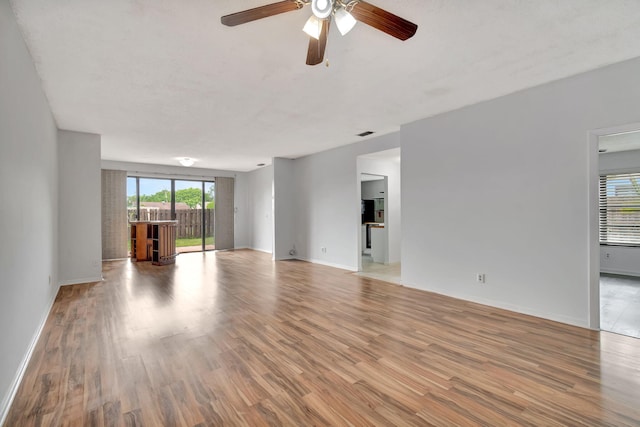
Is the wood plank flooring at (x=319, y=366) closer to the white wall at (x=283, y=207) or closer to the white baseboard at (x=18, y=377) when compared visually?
the white baseboard at (x=18, y=377)

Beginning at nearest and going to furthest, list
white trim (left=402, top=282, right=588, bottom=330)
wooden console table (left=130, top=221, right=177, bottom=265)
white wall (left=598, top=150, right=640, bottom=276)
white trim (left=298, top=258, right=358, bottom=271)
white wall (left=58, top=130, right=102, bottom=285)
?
white trim (left=402, top=282, right=588, bottom=330), white wall (left=58, top=130, right=102, bottom=285), white wall (left=598, top=150, right=640, bottom=276), white trim (left=298, top=258, right=358, bottom=271), wooden console table (left=130, top=221, right=177, bottom=265)

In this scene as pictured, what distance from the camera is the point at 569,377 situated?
2.18 meters

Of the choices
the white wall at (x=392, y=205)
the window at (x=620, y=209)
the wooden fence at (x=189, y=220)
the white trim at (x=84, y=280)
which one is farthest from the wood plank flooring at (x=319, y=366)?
the wooden fence at (x=189, y=220)

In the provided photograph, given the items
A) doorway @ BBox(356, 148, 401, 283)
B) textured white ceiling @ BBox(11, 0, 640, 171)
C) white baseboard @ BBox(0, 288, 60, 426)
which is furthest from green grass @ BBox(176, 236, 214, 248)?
white baseboard @ BBox(0, 288, 60, 426)

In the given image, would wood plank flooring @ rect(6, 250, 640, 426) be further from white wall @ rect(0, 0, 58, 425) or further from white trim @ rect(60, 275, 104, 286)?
white trim @ rect(60, 275, 104, 286)

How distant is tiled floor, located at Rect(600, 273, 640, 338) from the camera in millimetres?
3125

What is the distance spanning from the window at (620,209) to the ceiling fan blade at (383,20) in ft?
21.4

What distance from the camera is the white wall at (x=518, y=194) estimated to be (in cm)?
311

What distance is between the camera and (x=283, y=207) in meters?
7.80

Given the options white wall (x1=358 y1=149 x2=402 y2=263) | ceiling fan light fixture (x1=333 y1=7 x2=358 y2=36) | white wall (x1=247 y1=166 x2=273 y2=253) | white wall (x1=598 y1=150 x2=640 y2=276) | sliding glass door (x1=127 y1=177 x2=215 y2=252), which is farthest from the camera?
white wall (x1=247 y1=166 x2=273 y2=253)

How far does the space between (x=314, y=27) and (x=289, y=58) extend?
865 millimetres

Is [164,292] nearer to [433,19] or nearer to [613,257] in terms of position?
[433,19]

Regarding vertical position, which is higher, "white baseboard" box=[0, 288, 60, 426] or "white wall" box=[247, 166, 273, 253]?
"white wall" box=[247, 166, 273, 253]

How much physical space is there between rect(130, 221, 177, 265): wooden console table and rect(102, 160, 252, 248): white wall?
61.2 inches
